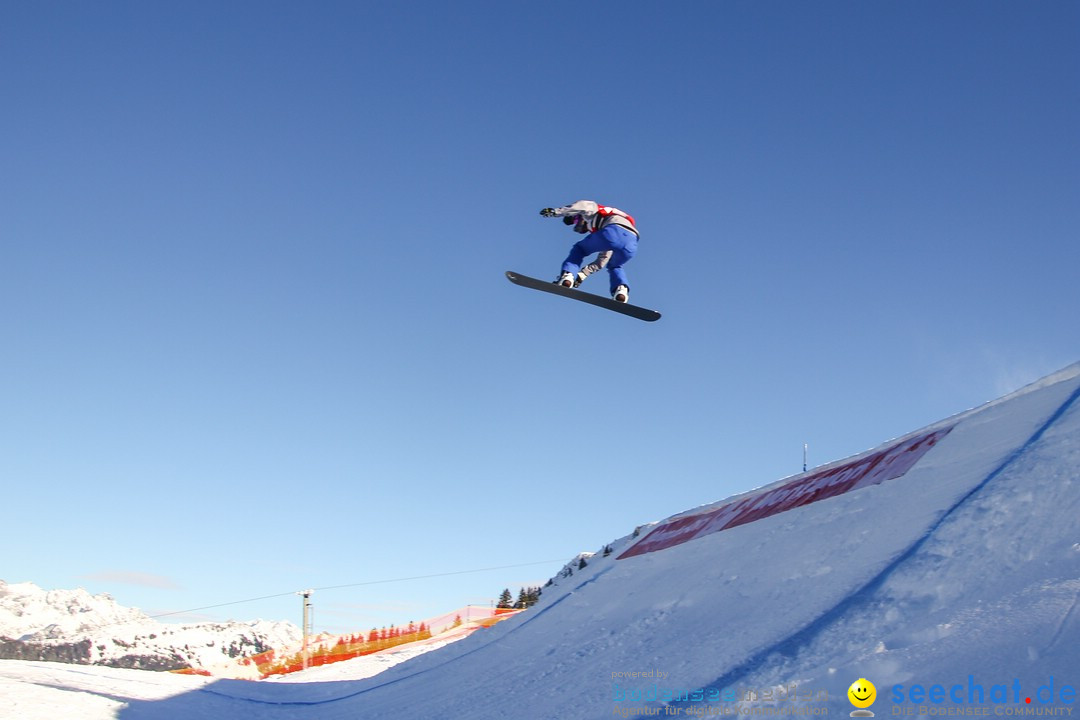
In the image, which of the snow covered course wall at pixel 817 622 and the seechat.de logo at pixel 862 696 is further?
the snow covered course wall at pixel 817 622

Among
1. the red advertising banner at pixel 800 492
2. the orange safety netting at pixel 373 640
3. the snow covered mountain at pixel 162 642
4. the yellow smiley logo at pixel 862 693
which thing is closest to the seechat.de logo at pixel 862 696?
the yellow smiley logo at pixel 862 693

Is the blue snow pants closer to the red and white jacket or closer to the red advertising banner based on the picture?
the red and white jacket

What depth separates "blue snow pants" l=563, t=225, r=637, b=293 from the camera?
903 centimetres

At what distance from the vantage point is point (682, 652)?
5797 mm

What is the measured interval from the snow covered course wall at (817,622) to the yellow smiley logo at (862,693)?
38mm

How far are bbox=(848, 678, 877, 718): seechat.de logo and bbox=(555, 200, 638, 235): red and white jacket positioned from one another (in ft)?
19.7

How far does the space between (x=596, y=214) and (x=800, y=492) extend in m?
4.49

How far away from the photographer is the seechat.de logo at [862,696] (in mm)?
3449

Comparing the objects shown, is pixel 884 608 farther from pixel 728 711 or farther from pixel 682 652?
pixel 682 652

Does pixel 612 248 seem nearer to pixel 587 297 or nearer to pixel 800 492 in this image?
pixel 587 297

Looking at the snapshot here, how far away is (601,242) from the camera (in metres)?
9.11

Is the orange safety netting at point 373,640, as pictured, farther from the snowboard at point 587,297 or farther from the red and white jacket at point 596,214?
the red and white jacket at point 596,214

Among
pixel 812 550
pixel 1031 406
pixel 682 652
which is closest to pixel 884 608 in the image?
pixel 682 652

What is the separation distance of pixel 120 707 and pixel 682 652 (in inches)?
195
